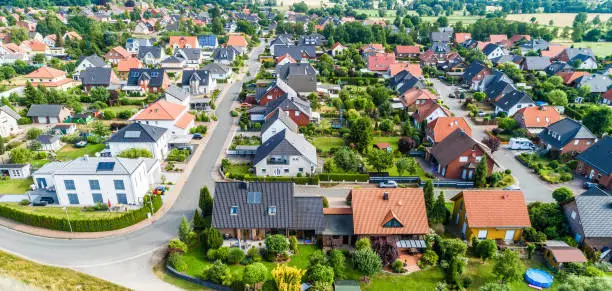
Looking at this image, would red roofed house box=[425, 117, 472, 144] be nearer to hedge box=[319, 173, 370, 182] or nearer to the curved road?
hedge box=[319, 173, 370, 182]

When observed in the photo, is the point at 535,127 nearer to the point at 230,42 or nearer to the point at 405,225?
the point at 405,225

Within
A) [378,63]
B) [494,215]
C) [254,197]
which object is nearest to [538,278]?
[494,215]

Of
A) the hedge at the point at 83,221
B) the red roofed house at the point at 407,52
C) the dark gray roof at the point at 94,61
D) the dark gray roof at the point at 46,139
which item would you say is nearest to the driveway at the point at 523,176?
the hedge at the point at 83,221

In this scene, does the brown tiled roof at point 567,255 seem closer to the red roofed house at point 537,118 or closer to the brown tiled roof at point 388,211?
the brown tiled roof at point 388,211

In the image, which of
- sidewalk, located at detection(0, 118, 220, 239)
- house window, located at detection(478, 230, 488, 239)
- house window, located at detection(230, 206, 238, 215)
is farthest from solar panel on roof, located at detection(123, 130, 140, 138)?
house window, located at detection(478, 230, 488, 239)

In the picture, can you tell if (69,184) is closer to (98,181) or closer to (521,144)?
(98,181)

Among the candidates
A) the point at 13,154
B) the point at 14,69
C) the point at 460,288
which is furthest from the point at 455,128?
the point at 14,69
